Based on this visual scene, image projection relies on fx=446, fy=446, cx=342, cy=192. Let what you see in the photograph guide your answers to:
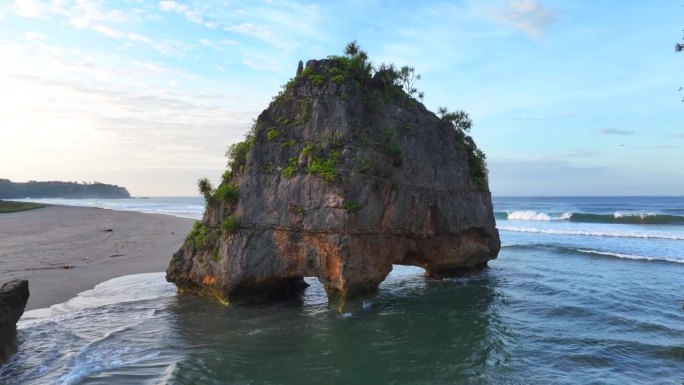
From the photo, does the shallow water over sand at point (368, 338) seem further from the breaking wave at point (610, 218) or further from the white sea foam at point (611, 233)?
the breaking wave at point (610, 218)

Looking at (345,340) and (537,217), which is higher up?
(537,217)

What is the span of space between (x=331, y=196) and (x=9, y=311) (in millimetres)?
9343

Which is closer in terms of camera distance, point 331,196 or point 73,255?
point 331,196

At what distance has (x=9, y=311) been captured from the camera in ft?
37.2

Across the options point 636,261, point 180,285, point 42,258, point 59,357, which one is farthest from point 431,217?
point 42,258

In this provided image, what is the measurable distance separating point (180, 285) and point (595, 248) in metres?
28.9

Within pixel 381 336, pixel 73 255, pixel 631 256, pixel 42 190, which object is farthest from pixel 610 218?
pixel 42 190

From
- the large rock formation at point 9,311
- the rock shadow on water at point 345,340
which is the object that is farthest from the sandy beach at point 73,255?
the rock shadow on water at point 345,340

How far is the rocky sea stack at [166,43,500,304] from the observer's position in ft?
49.8

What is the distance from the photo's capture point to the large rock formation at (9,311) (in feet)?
36.1

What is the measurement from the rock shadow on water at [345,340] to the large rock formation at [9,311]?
13.0 feet

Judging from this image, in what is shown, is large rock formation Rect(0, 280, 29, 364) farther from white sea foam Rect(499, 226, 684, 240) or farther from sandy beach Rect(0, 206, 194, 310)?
white sea foam Rect(499, 226, 684, 240)

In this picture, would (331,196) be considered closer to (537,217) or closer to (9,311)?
(9,311)

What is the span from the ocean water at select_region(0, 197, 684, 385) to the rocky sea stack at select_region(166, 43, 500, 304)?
129 cm
